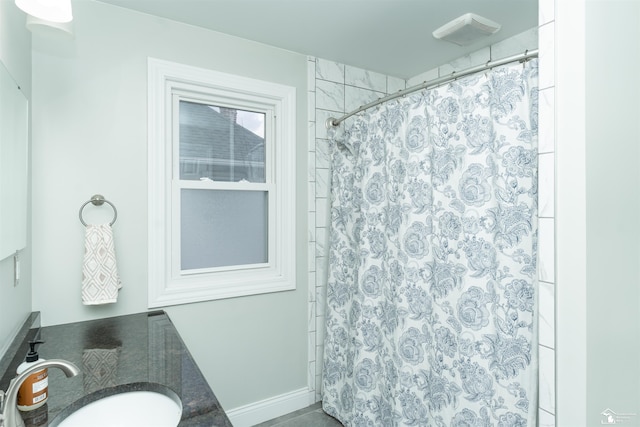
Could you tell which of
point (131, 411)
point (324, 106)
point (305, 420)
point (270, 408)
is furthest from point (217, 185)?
point (305, 420)

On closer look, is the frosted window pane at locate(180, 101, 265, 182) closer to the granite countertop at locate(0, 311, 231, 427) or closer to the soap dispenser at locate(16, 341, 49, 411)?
the granite countertop at locate(0, 311, 231, 427)

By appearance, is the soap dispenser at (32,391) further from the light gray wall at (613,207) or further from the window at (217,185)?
the light gray wall at (613,207)

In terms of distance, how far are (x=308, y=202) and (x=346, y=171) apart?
340 millimetres

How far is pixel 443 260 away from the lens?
61.3 inches

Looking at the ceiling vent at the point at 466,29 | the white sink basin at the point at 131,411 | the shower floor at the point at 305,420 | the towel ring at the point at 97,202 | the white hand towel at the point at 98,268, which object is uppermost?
the ceiling vent at the point at 466,29

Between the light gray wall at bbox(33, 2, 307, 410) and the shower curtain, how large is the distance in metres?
0.65

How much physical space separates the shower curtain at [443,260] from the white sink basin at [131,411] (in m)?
1.11

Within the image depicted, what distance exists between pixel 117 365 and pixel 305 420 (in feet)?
4.59

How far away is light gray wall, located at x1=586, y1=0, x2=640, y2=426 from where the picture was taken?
Answer: 107 centimetres

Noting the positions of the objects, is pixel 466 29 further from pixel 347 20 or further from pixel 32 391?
pixel 32 391

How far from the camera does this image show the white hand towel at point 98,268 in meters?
1.61

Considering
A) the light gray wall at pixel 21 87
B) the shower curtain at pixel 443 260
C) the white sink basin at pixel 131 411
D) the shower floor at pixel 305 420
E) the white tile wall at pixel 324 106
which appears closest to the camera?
the white sink basin at pixel 131 411

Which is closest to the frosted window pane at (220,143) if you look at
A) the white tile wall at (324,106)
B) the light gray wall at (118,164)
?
the light gray wall at (118,164)

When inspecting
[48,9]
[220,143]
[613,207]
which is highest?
[48,9]
